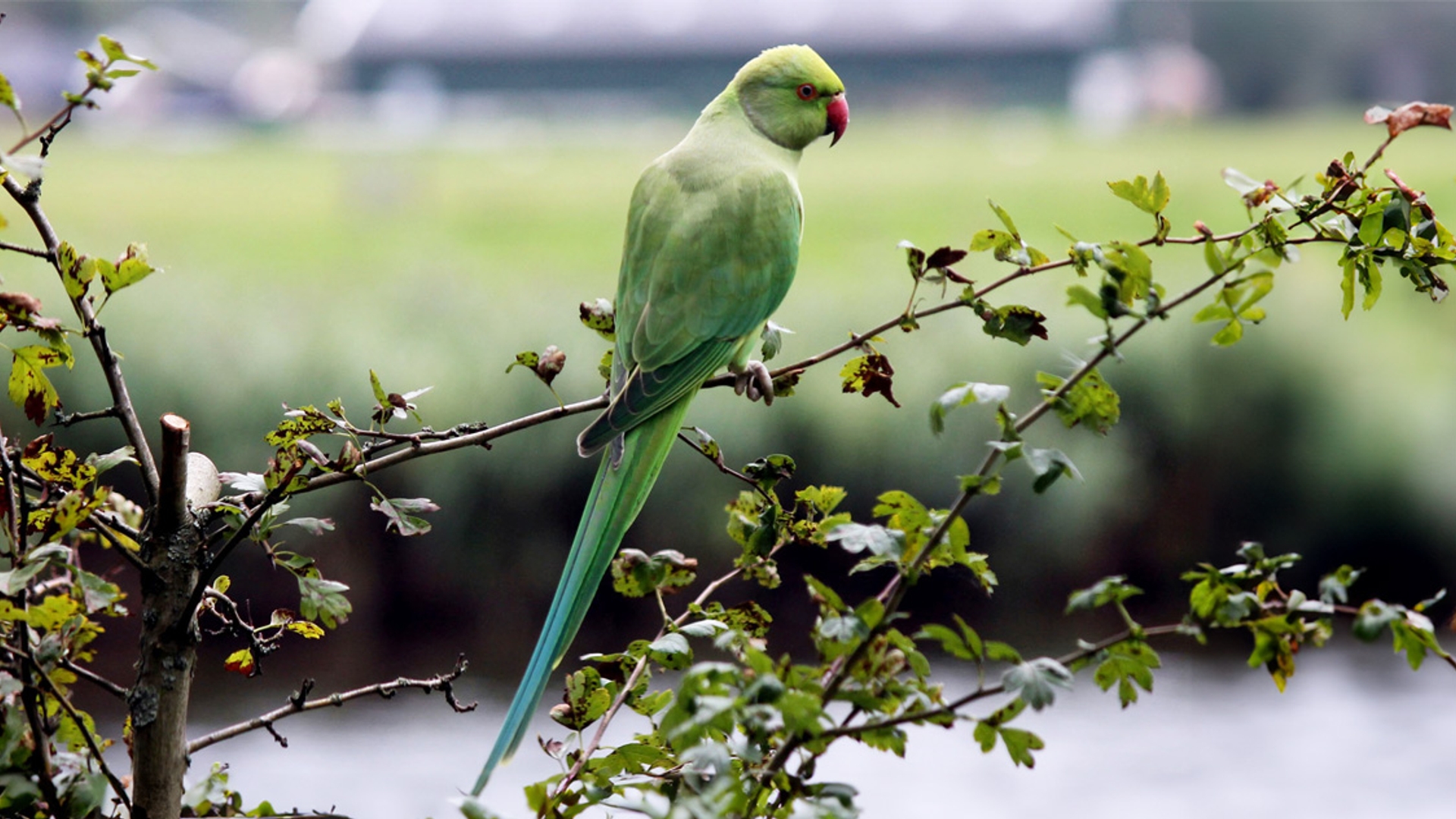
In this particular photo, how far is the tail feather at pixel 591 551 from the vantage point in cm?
103

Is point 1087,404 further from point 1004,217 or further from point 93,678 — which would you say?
point 93,678

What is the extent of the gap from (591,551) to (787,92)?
867 millimetres

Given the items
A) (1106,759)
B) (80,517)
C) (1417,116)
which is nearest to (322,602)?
(80,517)

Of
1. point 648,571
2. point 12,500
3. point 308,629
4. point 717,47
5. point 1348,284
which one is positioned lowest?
point 1348,284

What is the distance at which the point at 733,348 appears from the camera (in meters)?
1.64

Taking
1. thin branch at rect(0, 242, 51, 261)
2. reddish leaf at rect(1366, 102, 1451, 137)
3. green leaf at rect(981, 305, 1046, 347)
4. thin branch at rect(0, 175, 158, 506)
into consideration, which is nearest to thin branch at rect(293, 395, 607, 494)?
thin branch at rect(0, 175, 158, 506)

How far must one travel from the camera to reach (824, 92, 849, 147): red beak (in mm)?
1801

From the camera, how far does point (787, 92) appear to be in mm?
1769

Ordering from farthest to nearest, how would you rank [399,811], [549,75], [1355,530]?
[549,75]
[1355,530]
[399,811]

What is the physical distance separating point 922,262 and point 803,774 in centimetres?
43

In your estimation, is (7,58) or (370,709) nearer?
(370,709)

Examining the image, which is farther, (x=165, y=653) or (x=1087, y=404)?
(x=165, y=653)

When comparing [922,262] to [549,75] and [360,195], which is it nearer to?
[360,195]

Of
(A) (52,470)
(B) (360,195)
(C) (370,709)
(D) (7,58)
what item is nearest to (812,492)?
(A) (52,470)
